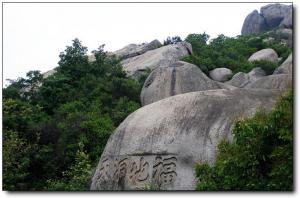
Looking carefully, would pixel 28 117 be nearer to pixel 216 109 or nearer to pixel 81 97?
pixel 81 97

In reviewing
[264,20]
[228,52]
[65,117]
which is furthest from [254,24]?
[65,117]

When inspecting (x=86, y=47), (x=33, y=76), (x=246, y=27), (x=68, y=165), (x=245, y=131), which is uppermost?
(x=246, y=27)

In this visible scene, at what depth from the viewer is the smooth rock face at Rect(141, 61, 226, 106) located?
26.5 feet

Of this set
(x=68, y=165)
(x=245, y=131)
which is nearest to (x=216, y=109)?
(x=245, y=131)

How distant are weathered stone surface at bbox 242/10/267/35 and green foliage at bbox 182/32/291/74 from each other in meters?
5.75

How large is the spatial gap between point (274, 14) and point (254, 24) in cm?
133

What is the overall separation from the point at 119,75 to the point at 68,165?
12.1 feet

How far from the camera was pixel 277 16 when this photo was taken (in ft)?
67.5

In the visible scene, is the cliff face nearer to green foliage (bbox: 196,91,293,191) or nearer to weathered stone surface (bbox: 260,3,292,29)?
green foliage (bbox: 196,91,293,191)

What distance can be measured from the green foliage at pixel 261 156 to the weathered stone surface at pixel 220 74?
25.9 ft

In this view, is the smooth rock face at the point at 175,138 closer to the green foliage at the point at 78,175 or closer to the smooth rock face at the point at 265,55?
the green foliage at the point at 78,175

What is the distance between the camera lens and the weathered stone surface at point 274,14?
20609 millimetres

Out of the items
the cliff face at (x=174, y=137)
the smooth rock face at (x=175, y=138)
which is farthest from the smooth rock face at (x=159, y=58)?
the smooth rock face at (x=175, y=138)

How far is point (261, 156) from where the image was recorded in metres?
3.72
